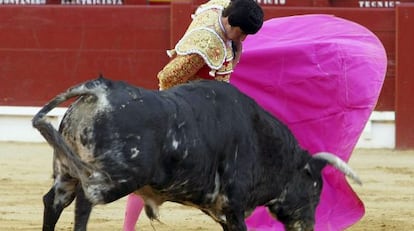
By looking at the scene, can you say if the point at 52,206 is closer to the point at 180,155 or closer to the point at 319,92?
the point at 180,155

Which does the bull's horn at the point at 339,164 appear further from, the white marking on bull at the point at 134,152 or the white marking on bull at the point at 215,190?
the white marking on bull at the point at 134,152

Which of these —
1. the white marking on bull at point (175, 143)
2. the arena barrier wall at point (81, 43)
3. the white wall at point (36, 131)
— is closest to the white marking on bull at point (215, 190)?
the white marking on bull at point (175, 143)

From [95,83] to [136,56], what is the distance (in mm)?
5391

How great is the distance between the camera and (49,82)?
343 inches

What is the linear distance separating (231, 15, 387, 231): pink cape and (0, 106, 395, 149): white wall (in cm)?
376

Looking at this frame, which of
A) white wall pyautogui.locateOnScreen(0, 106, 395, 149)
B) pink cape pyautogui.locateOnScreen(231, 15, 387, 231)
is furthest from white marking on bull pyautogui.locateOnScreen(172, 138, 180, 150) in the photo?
white wall pyautogui.locateOnScreen(0, 106, 395, 149)

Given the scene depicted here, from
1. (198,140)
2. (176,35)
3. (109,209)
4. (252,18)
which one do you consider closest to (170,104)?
(198,140)

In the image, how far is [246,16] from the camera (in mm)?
3822

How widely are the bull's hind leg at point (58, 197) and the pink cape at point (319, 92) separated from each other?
1.22 m

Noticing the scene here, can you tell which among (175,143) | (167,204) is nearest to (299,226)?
(175,143)

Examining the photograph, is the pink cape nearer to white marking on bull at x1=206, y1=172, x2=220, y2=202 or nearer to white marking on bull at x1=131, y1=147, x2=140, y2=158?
white marking on bull at x1=206, y1=172, x2=220, y2=202

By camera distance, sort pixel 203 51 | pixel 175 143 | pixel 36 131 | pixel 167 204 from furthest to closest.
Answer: pixel 36 131, pixel 167 204, pixel 203 51, pixel 175 143

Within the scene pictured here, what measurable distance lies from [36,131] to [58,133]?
548 centimetres

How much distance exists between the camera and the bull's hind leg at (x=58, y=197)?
3529 mm
